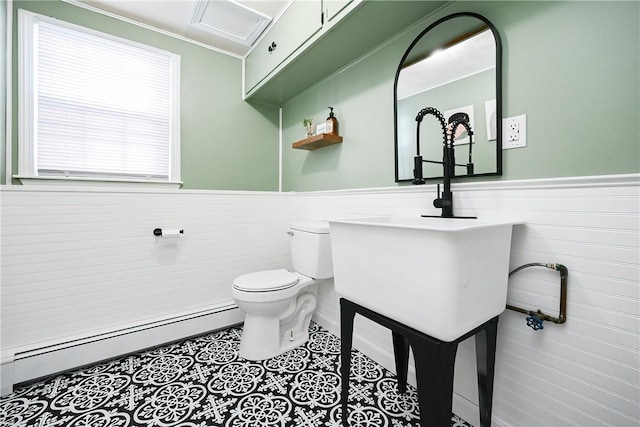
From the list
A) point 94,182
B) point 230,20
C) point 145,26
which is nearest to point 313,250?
point 94,182

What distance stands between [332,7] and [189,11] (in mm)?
1086

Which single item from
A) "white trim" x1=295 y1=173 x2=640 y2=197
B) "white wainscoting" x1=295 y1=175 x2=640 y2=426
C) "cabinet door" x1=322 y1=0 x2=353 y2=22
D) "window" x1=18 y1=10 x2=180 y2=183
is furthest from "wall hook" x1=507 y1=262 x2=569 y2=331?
"window" x1=18 y1=10 x2=180 y2=183

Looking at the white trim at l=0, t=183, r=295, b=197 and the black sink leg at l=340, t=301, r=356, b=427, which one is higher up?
the white trim at l=0, t=183, r=295, b=197

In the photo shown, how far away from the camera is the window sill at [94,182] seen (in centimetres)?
166

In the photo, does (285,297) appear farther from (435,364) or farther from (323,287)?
(435,364)

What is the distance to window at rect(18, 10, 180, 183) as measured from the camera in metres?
1.67

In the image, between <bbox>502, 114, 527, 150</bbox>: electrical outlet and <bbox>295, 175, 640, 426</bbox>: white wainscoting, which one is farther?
<bbox>502, 114, 527, 150</bbox>: electrical outlet

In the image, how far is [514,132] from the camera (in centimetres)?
108

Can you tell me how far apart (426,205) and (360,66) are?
1034 mm

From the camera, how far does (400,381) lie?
4.49ft

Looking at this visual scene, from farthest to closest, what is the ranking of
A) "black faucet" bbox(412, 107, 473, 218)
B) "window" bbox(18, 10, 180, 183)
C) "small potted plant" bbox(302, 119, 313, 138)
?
"small potted plant" bbox(302, 119, 313, 138), "window" bbox(18, 10, 180, 183), "black faucet" bbox(412, 107, 473, 218)

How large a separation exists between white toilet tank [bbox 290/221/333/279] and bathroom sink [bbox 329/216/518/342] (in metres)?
0.65

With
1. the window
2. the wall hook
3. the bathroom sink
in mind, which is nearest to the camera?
the bathroom sink

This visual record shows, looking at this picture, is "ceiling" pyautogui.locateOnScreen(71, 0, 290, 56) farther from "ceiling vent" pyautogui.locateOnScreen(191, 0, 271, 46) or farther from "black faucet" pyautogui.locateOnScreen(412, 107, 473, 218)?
"black faucet" pyautogui.locateOnScreen(412, 107, 473, 218)
